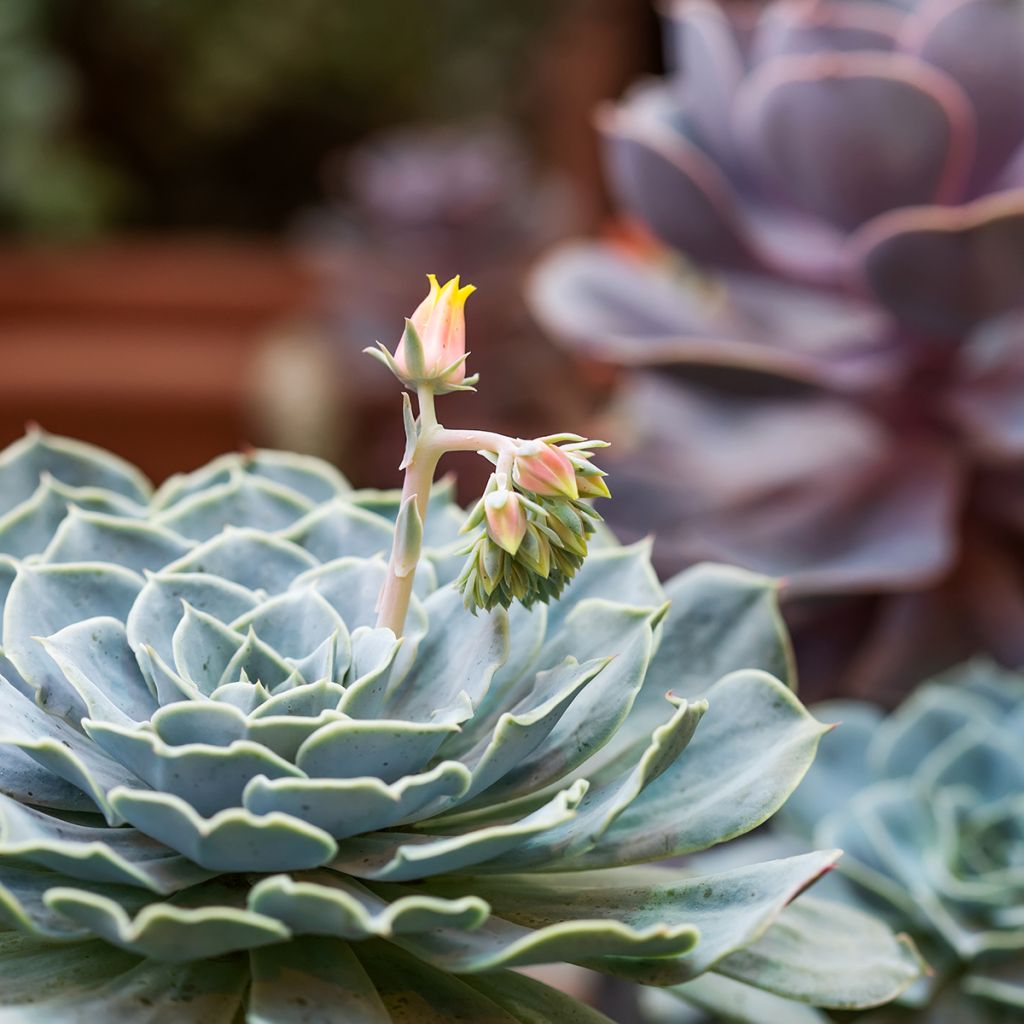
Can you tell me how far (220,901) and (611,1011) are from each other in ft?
0.86

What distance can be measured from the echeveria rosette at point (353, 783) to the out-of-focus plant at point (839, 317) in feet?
0.73

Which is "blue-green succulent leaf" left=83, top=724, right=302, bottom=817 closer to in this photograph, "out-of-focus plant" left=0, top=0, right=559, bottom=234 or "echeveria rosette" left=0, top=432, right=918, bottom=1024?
"echeveria rosette" left=0, top=432, right=918, bottom=1024

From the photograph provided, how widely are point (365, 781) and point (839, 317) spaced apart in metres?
0.45

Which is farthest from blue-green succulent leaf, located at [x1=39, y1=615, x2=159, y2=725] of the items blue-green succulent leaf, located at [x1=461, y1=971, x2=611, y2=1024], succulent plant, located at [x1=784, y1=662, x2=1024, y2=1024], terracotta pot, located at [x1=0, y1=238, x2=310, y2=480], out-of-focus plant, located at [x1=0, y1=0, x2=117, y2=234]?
out-of-focus plant, located at [x1=0, y1=0, x2=117, y2=234]

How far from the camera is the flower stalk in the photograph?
11.7 inches

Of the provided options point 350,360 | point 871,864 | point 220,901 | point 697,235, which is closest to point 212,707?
point 220,901

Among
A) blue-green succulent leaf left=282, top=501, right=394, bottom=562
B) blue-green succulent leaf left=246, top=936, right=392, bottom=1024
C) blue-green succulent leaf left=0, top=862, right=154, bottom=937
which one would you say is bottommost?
blue-green succulent leaf left=246, top=936, right=392, bottom=1024

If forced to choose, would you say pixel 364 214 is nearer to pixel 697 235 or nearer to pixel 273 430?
pixel 273 430

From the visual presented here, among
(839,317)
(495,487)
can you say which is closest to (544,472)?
(495,487)

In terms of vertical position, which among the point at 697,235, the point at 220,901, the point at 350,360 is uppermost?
the point at 697,235

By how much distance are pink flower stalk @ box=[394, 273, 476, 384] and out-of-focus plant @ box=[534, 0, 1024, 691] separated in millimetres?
292

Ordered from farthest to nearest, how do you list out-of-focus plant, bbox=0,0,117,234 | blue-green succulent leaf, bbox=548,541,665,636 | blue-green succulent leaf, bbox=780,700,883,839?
out-of-focus plant, bbox=0,0,117,234
blue-green succulent leaf, bbox=780,700,883,839
blue-green succulent leaf, bbox=548,541,665,636

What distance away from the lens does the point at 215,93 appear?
95.0 inches

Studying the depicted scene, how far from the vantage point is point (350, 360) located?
5.46 feet
